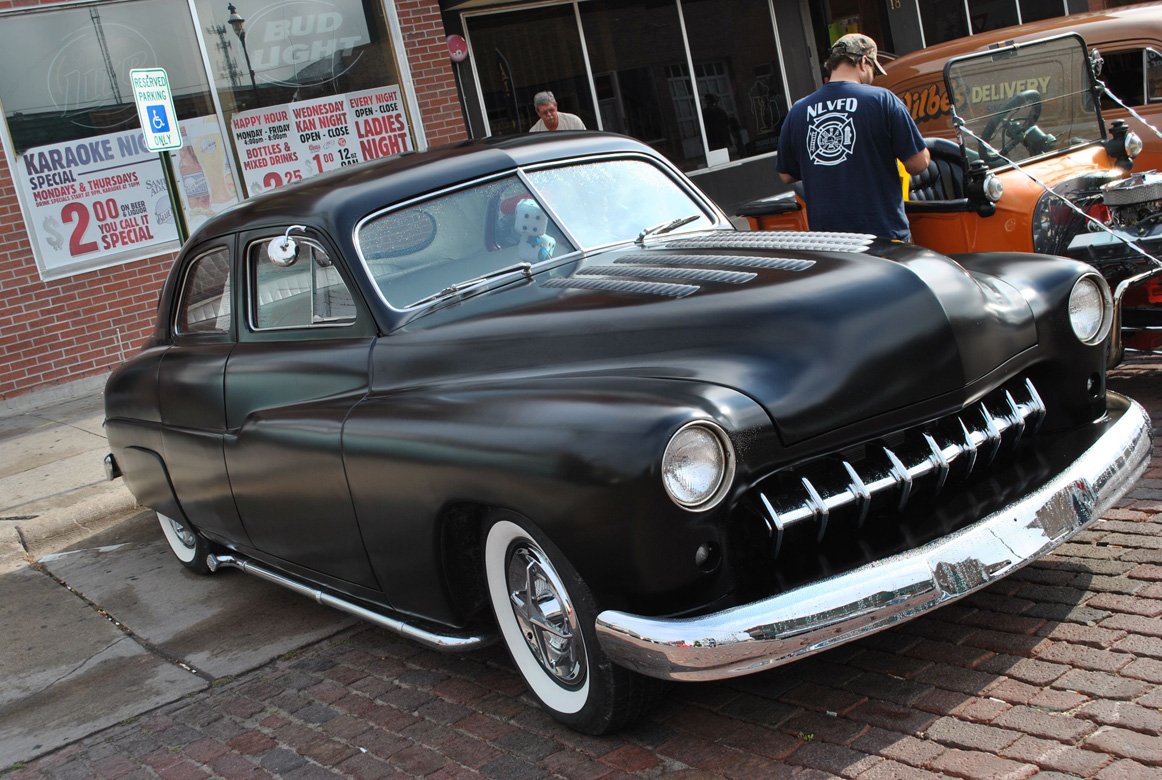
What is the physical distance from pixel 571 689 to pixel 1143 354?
11.0 ft

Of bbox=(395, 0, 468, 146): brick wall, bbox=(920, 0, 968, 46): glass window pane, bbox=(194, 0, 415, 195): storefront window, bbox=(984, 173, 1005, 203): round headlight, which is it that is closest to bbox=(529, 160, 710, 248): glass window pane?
bbox=(984, 173, 1005, 203): round headlight

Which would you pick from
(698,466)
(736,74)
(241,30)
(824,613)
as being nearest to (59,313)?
(241,30)

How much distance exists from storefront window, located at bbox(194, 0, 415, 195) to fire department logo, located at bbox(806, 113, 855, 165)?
6.63m

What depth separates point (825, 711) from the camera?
10.4ft

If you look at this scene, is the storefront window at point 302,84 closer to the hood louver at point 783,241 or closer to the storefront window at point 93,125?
the storefront window at point 93,125

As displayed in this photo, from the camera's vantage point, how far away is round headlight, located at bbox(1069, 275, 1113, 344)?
3.72 meters

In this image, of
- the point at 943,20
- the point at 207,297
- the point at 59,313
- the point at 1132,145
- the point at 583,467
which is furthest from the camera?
the point at 943,20

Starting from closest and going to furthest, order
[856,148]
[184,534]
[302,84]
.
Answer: [856,148] < [184,534] < [302,84]

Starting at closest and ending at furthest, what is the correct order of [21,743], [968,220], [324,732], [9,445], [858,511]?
[858,511]
[324,732]
[21,743]
[968,220]
[9,445]

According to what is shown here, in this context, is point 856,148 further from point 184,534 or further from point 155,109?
point 155,109

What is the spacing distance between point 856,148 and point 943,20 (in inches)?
532

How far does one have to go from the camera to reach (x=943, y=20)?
17.2 meters

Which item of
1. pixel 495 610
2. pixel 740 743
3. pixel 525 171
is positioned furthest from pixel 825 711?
pixel 525 171

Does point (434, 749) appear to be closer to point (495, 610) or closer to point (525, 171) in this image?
point (495, 610)
